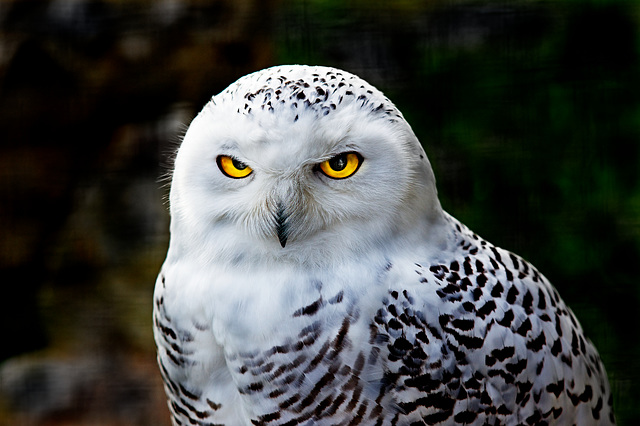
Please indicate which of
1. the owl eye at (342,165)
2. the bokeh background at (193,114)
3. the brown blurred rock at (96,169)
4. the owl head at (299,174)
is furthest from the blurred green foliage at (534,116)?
the owl eye at (342,165)

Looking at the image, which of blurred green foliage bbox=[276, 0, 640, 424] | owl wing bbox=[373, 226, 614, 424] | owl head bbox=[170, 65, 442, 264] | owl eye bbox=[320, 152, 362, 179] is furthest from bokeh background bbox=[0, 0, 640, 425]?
owl eye bbox=[320, 152, 362, 179]

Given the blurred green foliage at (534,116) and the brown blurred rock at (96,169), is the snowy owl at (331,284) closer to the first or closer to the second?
the blurred green foliage at (534,116)

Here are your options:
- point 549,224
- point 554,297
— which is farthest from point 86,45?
point 554,297

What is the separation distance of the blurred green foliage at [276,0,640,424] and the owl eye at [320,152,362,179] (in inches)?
44.8

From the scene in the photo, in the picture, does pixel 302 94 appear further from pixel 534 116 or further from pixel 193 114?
pixel 193 114

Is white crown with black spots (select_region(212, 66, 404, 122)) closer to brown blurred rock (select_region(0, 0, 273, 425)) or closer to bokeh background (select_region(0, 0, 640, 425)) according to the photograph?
bokeh background (select_region(0, 0, 640, 425))

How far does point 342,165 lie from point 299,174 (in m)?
0.07

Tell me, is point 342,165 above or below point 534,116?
above

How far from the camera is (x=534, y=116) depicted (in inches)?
85.9

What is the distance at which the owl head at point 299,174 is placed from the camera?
1.11 m

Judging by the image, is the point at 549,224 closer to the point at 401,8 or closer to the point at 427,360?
the point at 401,8

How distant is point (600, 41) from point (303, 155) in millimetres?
1413

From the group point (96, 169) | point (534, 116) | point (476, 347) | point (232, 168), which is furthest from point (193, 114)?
point (476, 347)

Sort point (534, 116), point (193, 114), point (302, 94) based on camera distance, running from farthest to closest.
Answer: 1. point (193, 114)
2. point (534, 116)
3. point (302, 94)
